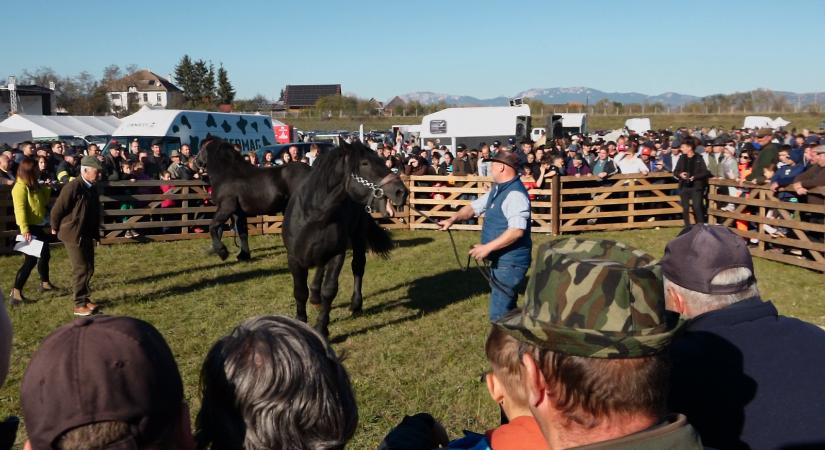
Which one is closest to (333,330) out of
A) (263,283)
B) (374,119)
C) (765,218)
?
(263,283)

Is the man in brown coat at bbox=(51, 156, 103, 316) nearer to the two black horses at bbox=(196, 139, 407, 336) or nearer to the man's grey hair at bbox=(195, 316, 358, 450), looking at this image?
the two black horses at bbox=(196, 139, 407, 336)

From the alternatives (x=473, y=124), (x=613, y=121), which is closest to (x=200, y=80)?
(x=613, y=121)

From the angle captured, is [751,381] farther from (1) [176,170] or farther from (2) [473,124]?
(2) [473,124]

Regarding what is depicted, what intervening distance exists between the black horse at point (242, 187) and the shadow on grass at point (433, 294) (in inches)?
120

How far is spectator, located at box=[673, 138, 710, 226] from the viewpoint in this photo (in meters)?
14.0

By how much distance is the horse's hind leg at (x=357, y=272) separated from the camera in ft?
27.7

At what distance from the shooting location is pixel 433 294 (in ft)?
31.1

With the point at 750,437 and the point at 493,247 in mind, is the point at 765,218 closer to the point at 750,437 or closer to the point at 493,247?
the point at 493,247

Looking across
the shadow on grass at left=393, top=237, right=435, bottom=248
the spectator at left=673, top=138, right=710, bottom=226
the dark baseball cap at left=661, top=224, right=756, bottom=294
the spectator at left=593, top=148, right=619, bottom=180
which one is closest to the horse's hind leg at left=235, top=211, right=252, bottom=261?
the shadow on grass at left=393, top=237, right=435, bottom=248

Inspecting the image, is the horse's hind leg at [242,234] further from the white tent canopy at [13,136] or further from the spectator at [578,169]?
the white tent canopy at [13,136]

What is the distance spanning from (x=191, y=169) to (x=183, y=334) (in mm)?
8805

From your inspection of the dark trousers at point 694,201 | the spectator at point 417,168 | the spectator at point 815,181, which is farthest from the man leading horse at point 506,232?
the spectator at point 417,168

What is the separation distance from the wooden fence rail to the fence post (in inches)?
0.8

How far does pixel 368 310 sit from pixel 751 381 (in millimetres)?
6680
